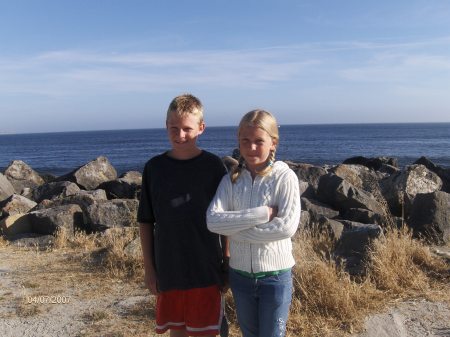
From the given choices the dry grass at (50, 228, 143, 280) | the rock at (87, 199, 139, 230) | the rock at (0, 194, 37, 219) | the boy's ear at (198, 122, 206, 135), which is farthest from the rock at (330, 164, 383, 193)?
the boy's ear at (198, 122, 206, 135)

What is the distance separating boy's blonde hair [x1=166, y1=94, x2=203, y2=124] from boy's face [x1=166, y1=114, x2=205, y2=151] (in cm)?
2

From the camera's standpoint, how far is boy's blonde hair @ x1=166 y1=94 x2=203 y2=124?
10.1 ft

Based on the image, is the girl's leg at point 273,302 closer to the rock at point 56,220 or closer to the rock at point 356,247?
the rock at point 356,247

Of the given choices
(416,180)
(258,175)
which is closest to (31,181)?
(416,180)

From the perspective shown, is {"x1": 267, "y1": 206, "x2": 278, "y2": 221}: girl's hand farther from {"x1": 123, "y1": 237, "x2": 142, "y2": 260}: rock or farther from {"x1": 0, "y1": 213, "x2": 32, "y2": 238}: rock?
{"x1": 0, "y1": 213, "x2": 32, "y2": 238}: rock

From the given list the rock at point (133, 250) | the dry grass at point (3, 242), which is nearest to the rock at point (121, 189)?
the dry grass at point (3, 242)

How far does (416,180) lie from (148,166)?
9658 millimetres

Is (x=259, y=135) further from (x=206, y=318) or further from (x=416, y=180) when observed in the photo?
(x=416, y=180)

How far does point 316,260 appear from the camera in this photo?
17.0ft

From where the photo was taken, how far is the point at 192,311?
10.5ft

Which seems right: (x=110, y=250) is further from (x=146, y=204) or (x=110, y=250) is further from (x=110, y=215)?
(x=146, y=204)

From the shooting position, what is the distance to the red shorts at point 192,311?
3.21 meters

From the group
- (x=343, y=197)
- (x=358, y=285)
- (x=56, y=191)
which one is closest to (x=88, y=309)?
(x=358, y=285)

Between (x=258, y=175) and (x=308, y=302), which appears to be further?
(x=308, y=302)
